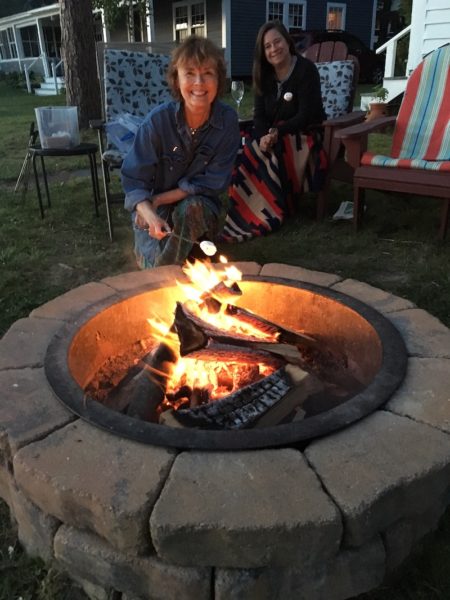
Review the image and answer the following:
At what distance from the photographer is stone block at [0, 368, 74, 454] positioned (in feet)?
4.56

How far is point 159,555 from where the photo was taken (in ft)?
3.92

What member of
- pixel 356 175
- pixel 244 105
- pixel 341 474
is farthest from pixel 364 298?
pixel 244 105

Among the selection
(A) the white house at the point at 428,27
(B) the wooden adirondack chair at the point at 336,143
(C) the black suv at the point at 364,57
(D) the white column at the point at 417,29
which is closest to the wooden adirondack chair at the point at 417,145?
(B) the wooden adirondack chair at the point at 336,143

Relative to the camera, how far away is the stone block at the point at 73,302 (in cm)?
197

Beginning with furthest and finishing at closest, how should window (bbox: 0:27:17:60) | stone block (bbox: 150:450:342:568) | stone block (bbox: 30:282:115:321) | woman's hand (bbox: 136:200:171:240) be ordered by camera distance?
window (bbox: 0:27:17:60), woman's hand (bbox: 136:200:171:240), stone block (bbox: 30:282:115:321), stone block (bbox: 150:450:342:568)

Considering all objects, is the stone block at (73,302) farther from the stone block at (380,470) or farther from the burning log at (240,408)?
the stone block at (380,470)

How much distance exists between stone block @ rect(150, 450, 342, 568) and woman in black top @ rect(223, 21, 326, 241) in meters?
2.87

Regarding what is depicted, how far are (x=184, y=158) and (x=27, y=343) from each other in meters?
1.29

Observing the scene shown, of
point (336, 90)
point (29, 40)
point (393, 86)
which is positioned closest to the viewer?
point (336, 90)

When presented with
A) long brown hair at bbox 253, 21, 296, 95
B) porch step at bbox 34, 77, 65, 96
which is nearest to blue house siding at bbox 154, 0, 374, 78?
porch step at bbox 34, 77, 65, 96

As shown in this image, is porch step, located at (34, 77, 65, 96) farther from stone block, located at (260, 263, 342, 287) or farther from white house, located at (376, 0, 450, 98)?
stone block, located at (260, 263, 342, 287)

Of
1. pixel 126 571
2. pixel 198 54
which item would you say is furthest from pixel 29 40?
pixel 126 571

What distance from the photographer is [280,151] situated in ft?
13.2

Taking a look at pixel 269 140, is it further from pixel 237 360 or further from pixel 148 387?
pixel 148 387
